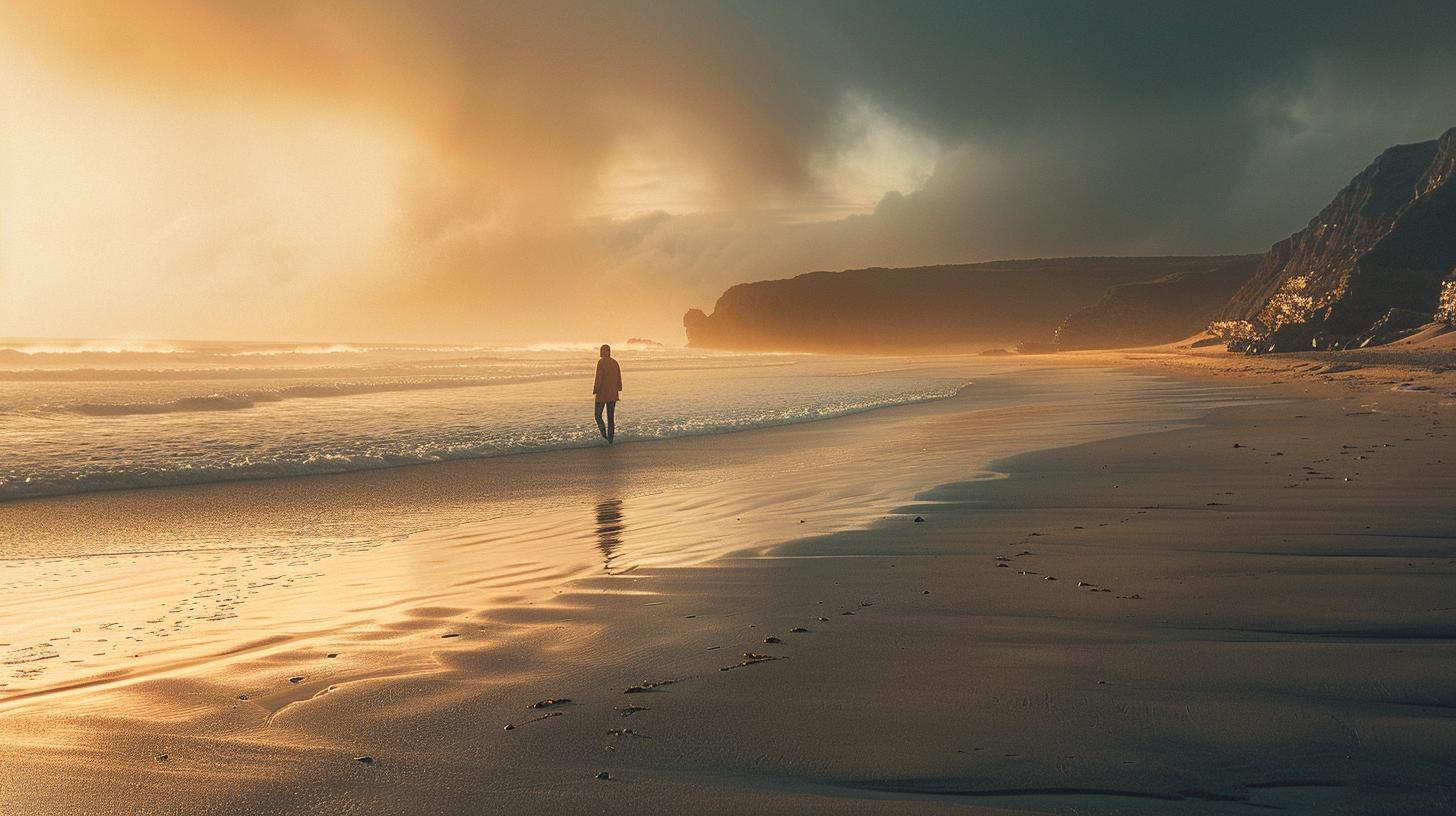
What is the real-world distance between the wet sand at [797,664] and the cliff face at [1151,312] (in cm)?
9803

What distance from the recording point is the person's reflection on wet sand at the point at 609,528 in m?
7.14

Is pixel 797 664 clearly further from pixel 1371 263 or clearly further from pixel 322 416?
pixel 1371 263

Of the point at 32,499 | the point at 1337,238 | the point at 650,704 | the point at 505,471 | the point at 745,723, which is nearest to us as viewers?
the point at 745,723

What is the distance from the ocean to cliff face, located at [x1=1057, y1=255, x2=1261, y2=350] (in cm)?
6721

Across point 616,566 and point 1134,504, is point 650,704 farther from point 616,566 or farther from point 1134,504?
point 1134,504

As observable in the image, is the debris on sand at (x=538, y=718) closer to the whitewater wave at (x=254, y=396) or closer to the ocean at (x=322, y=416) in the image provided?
the ocean at (x=322, y=416)

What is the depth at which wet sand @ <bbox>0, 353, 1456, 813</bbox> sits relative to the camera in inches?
109

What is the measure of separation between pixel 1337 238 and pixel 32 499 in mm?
67130

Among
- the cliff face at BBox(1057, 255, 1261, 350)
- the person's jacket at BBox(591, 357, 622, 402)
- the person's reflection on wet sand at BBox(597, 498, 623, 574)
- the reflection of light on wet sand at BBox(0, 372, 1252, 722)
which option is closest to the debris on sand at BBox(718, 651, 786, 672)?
the reflection of light on wet sand at BBox(0, 372, 1252, 722)

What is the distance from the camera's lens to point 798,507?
9.05 meters

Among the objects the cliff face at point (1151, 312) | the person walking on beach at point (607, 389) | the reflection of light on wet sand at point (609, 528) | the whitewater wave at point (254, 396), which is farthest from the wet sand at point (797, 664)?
the cliff face at point (1151, 312)

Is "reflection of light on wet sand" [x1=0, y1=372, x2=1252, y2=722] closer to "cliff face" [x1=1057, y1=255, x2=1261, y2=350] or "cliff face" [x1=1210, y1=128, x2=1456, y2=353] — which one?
"cliff face" [x1=1210, y1=128, x2=1456, y2=353]

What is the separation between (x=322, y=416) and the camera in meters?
22.6

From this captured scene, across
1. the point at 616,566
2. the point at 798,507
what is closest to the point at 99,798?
the point at 616,566
